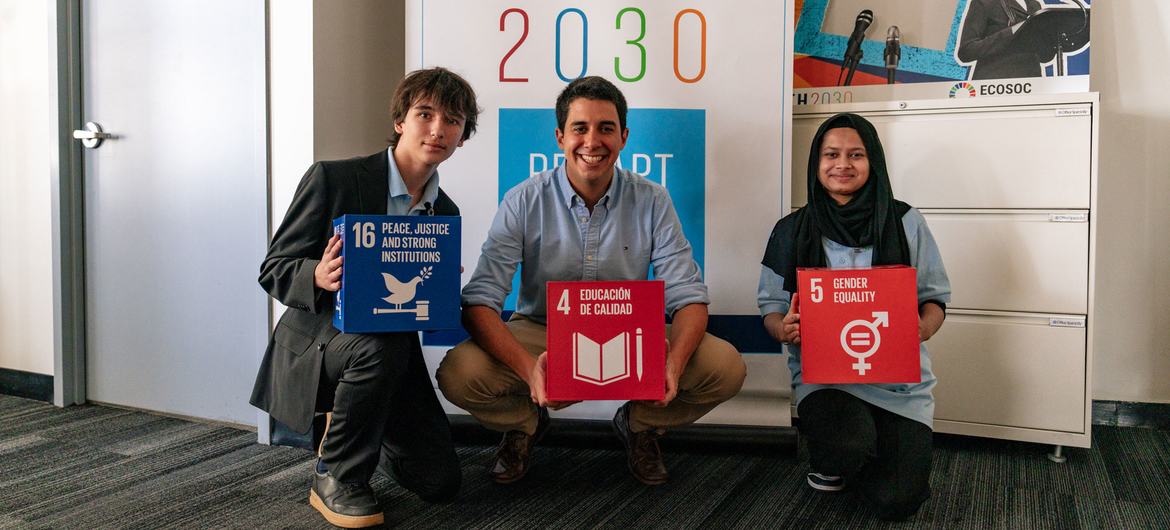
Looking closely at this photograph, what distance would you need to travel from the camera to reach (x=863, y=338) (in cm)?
167

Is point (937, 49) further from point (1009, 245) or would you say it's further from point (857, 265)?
point (857, 265)

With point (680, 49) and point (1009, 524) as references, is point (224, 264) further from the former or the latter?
point (1009, 524)

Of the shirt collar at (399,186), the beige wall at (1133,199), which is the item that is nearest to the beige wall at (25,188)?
the shirt collar at (399,186)

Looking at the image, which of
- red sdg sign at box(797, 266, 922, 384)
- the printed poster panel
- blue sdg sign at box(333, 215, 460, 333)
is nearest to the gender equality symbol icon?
red sdg sign at box(797, 266, 922, 384)

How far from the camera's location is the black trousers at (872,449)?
1651 mm

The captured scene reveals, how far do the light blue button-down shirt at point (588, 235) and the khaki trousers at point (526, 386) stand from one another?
0.16m

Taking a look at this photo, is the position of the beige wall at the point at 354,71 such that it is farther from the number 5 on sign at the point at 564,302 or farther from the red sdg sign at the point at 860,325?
the red sdg sign at the point at 860,325

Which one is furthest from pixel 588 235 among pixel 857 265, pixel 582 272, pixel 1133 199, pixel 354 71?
pixel 1133 199

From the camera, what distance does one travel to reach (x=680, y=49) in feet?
7.26

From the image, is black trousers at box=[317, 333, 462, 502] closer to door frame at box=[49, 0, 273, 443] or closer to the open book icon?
the open book icon

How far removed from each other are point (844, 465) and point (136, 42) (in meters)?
2.53

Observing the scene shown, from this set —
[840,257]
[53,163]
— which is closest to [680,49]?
[840,257]

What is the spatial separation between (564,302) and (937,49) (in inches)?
71.9

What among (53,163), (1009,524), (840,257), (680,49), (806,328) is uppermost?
(680,49)
